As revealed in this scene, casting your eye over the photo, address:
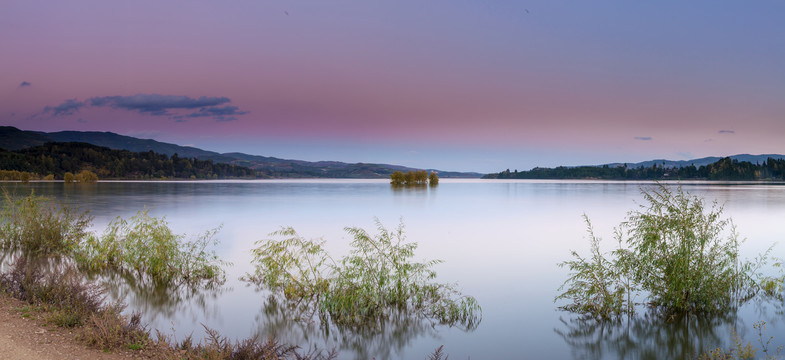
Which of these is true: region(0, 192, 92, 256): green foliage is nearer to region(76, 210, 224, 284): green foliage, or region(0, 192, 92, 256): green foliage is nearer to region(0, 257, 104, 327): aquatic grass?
region(76, 210, 224, 284): green foliage

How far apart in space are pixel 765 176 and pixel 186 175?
207826mm

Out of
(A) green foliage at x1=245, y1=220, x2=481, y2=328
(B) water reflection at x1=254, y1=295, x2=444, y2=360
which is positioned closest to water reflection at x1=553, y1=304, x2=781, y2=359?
(A) green foliage at x1=245, y1=220, x2=481, y2=328

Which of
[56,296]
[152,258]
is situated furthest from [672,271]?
[152,258]

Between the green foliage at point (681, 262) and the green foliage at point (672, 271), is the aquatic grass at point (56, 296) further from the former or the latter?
the green foliage at point (681, 262)

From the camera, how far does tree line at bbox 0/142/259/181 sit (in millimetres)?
135250

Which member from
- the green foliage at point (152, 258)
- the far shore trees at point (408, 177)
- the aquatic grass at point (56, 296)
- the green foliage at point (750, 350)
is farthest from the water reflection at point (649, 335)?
the far shore trees at point (408, 177)

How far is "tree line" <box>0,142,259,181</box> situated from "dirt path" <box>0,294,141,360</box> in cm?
12626

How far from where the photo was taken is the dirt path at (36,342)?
6.64m

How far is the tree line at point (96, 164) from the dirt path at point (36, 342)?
126261mm

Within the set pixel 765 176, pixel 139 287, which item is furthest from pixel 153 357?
pixel 765 176

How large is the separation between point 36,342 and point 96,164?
565ft

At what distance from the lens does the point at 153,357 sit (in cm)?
691

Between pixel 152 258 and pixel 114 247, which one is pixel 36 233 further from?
pixel 152 258

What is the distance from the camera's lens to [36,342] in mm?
7094
